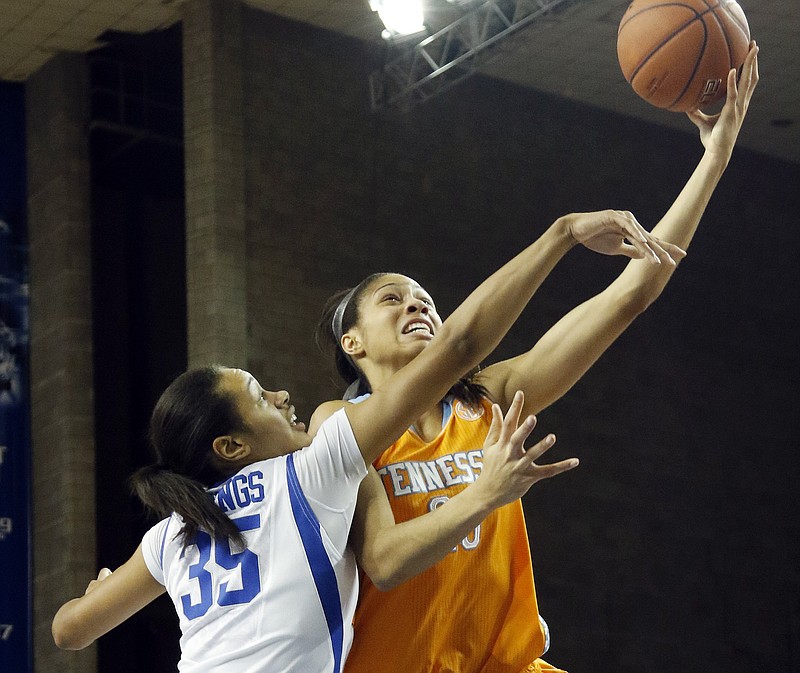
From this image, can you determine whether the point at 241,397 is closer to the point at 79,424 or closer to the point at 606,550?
the point at 79,424

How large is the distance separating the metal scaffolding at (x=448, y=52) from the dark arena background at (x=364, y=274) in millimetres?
114

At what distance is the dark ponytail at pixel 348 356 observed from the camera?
11.8 ft

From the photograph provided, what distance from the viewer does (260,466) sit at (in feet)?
9.80

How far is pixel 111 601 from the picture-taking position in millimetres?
3277

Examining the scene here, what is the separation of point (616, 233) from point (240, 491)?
0.98 meters

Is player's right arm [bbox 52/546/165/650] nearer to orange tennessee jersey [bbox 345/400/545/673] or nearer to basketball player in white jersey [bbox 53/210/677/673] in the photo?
basketball player in white jersey [bbox 53/210/677/673]

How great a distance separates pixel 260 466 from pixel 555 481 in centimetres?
921

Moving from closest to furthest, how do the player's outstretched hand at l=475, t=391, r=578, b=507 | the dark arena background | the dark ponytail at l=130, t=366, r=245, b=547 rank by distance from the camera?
the player's outstretched hand at l=475, t=391, r=578, b=507
the dark ponytail at l=130, t=366, r=245, b=547
the dark arena background

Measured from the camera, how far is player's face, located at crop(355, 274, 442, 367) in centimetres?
356

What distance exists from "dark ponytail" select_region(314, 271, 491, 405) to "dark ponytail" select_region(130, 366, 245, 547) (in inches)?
25.3

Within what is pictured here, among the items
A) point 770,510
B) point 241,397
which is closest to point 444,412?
point 241,397

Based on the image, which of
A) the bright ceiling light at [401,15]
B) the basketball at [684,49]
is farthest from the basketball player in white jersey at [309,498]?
the bright ceiling light at [401,15]

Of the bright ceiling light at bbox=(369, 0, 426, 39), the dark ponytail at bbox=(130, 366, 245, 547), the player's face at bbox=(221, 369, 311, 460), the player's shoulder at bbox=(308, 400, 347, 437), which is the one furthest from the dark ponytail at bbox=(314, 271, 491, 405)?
the bright ceiling light at bbox=(369, 0, 426, 39)

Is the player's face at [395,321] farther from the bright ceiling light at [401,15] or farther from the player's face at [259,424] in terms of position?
the bright ceiling light at [401,15]
